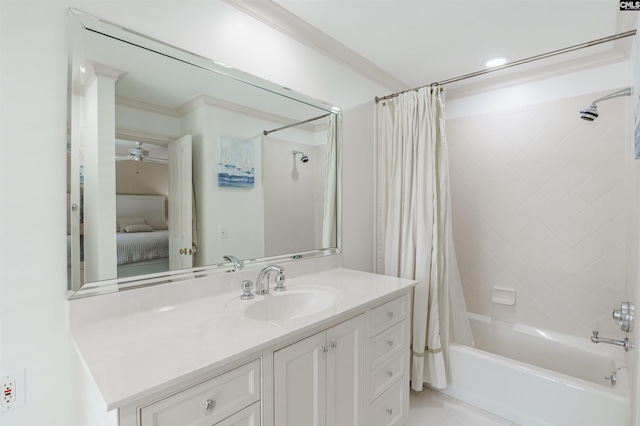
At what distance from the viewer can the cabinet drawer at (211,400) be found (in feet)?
2.61

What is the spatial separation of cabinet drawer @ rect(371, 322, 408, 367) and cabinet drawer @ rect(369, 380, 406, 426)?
0.20 meters

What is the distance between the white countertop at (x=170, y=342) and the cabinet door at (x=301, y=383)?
0.31ft

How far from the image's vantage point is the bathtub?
162cm

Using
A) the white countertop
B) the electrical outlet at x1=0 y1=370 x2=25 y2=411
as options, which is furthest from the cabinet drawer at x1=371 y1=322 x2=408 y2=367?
the electrical outlet at x1=0 y1=370 x2=25 y2=411

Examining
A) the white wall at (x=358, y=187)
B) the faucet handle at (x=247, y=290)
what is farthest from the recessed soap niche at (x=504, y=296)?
the faucet handle at (x=247, y=290)

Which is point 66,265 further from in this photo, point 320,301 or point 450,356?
point 450,356

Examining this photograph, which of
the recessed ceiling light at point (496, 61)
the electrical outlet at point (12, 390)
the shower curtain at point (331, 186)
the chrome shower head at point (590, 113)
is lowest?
the electrical outlet at point (12, 390)

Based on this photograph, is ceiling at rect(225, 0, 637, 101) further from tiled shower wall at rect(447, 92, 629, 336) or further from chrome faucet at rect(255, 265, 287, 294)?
chrome faucet at rect(255, 265, 287, 294)

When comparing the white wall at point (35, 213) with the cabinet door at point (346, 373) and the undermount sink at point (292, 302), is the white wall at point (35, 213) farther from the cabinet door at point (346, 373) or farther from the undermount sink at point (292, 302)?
the cabinet door at point (346, 373)

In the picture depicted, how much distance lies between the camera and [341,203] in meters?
2.16

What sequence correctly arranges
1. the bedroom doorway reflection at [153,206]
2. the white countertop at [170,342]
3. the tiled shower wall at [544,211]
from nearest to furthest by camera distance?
the white countertop at [170,342]
the bedroom doorway reflection at [153,206]
the tiled shower wall at [544,211]

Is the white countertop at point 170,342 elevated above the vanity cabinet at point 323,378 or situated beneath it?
elevated above

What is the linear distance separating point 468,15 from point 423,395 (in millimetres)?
2395

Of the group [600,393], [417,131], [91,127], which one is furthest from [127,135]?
[600,393]
